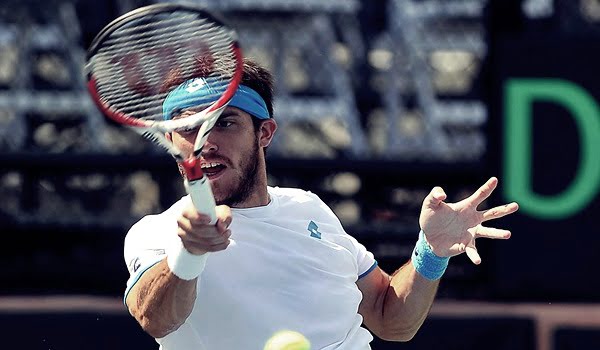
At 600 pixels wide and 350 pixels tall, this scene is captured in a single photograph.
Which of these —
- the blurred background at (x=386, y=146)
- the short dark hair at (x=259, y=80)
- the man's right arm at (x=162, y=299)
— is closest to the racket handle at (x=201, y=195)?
the man's right arm at (x=162, y=299)

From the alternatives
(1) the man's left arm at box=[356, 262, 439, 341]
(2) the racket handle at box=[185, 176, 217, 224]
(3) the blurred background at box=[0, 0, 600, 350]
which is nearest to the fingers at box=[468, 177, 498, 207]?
(1) the man's left arm at box=[356, 262, 439, 341]

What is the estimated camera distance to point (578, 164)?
6.53 m

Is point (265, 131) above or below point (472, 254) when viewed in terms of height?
above

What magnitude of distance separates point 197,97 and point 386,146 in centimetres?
347

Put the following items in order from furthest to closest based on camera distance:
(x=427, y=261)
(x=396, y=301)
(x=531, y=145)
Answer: (x=531, y=145) → (x=396, y=301) → (x=427, y=261)

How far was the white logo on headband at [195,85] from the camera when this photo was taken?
3.75 m

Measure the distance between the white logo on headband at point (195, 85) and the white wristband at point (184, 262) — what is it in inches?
20.1

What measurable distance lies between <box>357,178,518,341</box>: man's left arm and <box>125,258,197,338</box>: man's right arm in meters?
0.81

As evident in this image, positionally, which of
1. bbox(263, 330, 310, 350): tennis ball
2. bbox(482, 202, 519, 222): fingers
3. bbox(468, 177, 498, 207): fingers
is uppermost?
bbox(468, 177, 498, 207): fingers

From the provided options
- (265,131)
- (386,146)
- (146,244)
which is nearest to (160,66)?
(265,131)

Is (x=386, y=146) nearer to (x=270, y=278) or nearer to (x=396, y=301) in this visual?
(x=396, y=301)

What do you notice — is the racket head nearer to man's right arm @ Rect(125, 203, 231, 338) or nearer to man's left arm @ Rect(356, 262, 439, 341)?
man's right arm @ Rect(125, 203, 231, 338)

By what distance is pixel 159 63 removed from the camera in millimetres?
3980

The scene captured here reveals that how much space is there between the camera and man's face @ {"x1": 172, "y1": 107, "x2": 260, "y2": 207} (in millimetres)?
3705
